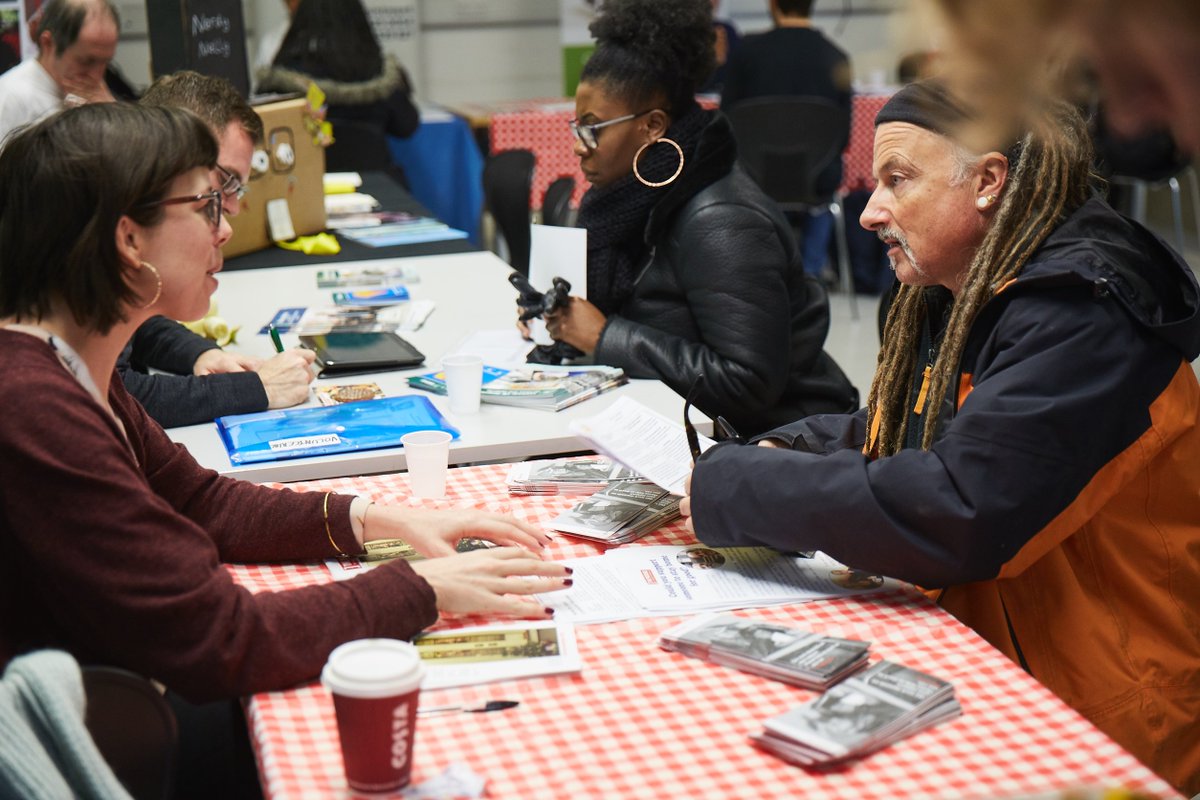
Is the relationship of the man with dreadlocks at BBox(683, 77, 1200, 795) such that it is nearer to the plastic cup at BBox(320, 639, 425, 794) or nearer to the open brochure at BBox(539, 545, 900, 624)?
the open brochure at BBox(539, 545, 900, 624)

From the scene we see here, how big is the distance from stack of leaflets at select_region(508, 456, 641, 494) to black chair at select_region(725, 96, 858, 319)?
4187mm

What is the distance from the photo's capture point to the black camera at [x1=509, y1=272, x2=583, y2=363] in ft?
9.34

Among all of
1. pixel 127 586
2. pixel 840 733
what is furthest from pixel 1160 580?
pixel 127 586

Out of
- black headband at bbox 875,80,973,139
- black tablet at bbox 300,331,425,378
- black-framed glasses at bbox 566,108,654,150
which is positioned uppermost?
black headband at bbox 875,80,973,139

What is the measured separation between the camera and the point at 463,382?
8.00ft

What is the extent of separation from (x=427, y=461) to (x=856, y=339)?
4.31m

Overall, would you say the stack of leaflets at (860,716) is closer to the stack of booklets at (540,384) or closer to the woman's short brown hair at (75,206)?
the woman's short brown hair at (75,206)

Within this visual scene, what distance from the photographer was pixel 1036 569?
1730mm

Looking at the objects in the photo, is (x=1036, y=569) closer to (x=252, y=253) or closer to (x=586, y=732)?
(x=586, y=732)

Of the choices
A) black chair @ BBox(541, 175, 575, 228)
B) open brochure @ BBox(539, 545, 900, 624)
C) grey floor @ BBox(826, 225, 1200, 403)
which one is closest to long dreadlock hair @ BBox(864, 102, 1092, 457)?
open brochure @ BBox(539, 545, 900, 624)

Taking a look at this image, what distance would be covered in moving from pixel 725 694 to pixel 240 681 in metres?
0.52

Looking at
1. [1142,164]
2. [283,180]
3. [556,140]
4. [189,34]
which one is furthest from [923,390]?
[1142,164]

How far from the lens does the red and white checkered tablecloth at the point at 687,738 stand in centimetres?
121

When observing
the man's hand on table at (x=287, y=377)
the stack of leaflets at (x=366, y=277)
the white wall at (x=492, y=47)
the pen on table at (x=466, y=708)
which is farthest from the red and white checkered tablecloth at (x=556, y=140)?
the pen on table at (x=466, y=708)
